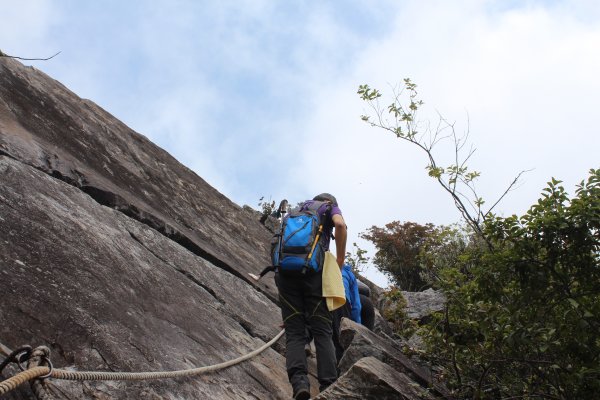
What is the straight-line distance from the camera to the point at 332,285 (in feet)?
21.2

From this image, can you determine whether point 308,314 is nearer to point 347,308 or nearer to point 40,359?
point 347,308

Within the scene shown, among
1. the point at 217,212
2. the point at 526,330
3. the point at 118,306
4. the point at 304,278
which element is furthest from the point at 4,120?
the point at 526,330

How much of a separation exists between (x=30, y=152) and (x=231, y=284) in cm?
277

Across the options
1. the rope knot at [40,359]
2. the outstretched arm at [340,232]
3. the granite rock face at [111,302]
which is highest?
the outstretched arm at [340,232]

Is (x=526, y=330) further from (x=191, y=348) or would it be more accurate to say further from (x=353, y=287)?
(x=353, y=287)

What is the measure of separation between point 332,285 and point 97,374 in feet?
10.2

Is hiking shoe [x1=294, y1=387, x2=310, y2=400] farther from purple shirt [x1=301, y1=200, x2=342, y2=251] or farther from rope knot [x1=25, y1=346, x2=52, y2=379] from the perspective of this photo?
rope knot [x1=25, y1=346, x2=52, y2=379]

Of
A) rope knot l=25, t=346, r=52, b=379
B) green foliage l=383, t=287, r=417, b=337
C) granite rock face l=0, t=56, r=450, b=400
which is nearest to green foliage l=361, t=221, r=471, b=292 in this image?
green foliage l=383, t=287, r=417, b=337

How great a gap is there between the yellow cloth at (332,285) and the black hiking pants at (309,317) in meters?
0.07

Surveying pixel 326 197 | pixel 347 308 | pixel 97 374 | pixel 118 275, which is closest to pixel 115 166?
pixel 326 197

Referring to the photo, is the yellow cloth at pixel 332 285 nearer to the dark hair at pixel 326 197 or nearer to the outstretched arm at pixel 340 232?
the outstretched arm at pixel 340 232

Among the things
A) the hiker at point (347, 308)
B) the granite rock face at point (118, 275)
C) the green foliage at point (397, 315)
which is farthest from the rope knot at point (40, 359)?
the green foliage at point (397, 315)

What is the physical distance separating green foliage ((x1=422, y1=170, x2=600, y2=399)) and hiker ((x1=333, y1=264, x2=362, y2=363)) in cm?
233

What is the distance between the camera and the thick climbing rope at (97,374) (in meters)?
3.08
